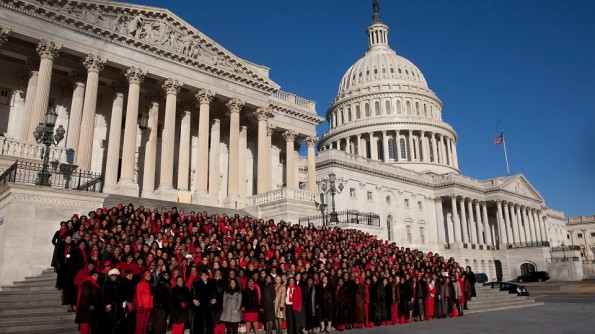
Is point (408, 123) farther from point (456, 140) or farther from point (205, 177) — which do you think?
point (205, 177)

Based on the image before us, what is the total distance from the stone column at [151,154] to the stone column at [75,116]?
4970 mm

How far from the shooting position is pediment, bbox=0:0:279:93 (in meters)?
28.0

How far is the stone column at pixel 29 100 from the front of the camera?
2601cm

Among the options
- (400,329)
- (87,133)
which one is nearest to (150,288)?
(400,329)

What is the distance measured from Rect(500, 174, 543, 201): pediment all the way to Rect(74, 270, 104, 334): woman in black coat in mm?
78055

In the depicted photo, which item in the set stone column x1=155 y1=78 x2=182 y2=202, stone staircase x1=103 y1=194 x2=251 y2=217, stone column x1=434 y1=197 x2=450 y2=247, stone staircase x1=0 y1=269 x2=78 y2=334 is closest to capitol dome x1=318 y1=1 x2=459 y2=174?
stone column x1=434 y1=197 x2=450 y2=247

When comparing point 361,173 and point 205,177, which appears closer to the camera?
point 205,177

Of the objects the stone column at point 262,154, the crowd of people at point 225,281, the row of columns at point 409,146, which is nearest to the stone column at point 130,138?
the stone column at point 262,154

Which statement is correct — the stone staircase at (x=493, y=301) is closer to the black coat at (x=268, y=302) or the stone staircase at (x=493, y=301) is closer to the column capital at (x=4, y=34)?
the black coat at (x=268, y=302)

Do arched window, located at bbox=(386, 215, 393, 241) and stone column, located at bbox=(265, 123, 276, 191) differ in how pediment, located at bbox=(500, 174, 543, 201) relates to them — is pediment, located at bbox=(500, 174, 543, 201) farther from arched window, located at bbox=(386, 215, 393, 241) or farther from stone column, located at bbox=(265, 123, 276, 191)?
stone column, located at bbox=(265, 123, 276, 191)

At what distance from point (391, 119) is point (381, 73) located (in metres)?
15.2

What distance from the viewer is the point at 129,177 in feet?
97.1

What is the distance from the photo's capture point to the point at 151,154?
32.7 metres

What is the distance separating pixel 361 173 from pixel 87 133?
39988 millimetres
